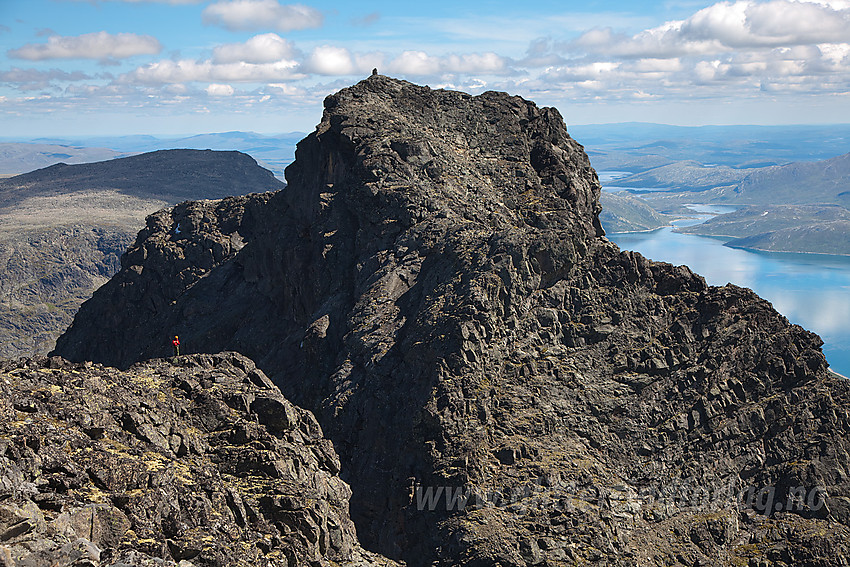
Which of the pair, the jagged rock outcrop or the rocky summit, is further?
the rocky summit

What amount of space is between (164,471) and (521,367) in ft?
120

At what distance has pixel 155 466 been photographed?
38094 millimetres

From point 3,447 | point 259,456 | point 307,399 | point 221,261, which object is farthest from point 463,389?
point 221,261

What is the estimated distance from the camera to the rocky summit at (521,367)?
58656 mm

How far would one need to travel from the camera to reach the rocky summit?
5866cm

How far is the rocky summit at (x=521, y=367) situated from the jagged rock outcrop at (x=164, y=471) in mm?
14457

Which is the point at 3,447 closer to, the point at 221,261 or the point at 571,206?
the point at 571,206

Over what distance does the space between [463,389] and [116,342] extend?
68398mm

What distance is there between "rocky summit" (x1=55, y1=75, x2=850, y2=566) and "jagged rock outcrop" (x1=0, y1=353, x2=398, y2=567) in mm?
14457

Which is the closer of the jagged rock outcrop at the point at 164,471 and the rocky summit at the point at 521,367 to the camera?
the jagged rock outcrop at the point at 164,471

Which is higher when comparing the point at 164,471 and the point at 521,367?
the point at 521,367

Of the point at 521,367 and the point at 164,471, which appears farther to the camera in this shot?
the point at 521,367

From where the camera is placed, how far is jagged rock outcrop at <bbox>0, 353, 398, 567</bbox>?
30.9m

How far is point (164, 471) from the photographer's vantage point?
3791 cm
